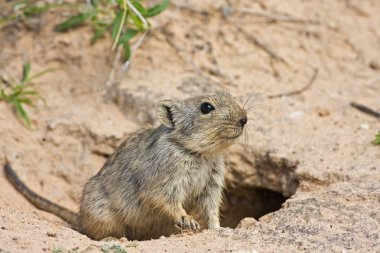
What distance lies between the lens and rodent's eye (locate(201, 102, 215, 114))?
6.33 m

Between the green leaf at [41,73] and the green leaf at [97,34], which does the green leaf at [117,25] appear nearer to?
the green leaf at [97,34]

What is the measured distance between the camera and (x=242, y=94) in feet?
27.6

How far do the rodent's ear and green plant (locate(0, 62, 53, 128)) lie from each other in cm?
216

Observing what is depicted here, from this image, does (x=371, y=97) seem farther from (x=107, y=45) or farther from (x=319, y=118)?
(x=107, y=45)

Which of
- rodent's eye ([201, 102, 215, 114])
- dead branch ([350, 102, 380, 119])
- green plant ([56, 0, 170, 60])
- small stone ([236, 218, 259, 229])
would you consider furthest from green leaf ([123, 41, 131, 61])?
small stone ([236, 218, 259, 229])

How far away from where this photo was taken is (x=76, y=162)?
8047 millimetres

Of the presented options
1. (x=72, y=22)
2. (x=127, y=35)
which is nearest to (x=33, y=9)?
(x=72, y=22)

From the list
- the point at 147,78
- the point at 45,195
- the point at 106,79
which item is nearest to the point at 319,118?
the point at 147,78

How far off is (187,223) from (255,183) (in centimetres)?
196

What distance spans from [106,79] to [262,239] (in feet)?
13.0

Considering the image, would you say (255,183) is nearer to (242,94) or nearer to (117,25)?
(242,94)

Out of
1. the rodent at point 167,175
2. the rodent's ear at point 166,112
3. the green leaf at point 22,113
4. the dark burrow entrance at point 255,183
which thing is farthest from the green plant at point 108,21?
the dark burrow entrance at point 255,183

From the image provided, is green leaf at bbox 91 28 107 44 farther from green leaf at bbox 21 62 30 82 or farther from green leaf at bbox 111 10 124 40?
green leaf at bbox 111 10 124 40

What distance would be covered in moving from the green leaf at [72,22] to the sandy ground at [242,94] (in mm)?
100
